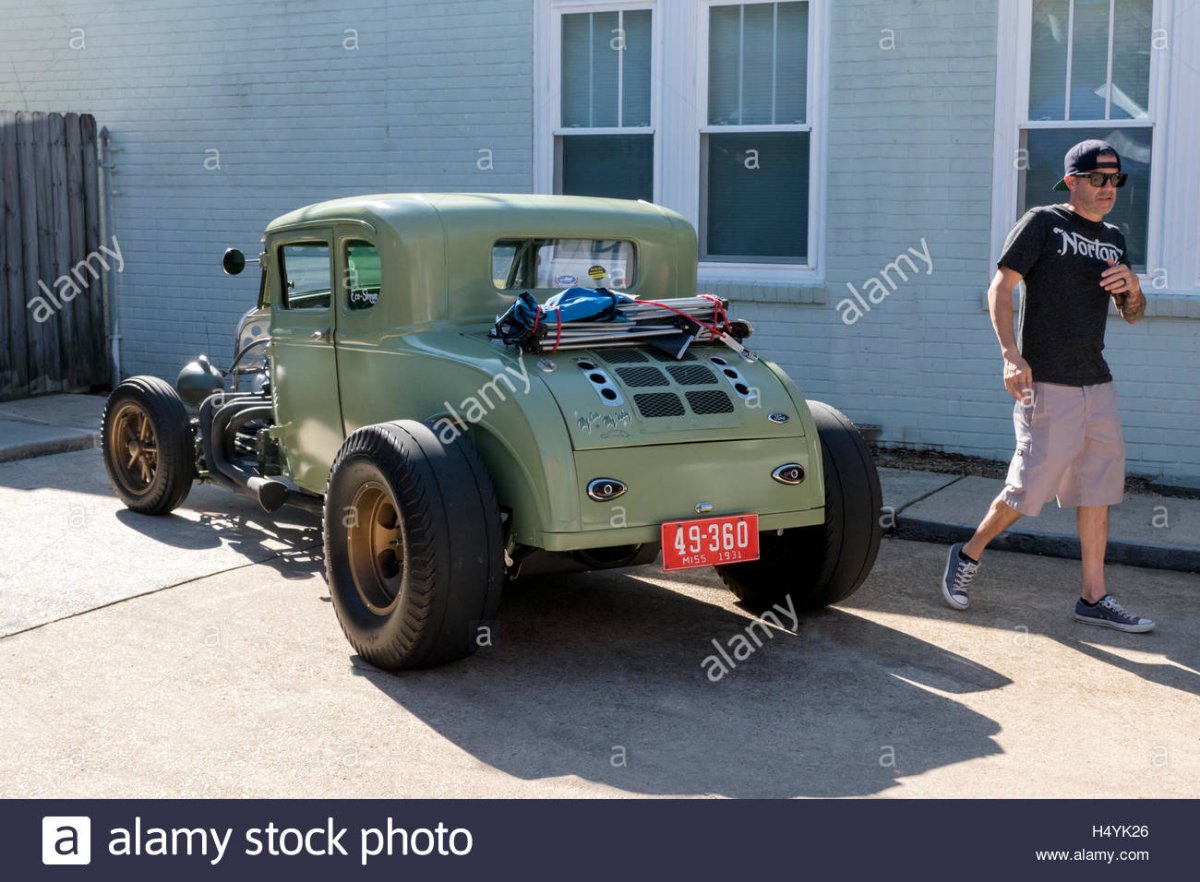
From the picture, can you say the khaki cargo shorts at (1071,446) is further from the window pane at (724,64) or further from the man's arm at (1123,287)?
the window pane at (724,64)

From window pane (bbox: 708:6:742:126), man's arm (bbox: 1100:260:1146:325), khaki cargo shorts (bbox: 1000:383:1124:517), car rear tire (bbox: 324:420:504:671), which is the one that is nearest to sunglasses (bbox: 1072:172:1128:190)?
man's arm (bbox: 1100:260:1146:325)

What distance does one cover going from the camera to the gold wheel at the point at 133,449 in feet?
26.0

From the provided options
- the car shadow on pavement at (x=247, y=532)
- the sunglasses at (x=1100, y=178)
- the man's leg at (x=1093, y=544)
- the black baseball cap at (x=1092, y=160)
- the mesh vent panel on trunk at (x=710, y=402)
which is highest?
the black baseball cap at (x=1092, y=160)

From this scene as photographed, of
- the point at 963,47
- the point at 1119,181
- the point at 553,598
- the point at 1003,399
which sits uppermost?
the point at 963,47

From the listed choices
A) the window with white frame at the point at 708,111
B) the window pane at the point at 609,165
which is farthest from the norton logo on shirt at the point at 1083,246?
the window pane at the point at 609,165

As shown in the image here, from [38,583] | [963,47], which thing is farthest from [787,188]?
[38,583]

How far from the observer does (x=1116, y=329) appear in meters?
8.67

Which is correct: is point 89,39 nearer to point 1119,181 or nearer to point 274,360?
point 274,360

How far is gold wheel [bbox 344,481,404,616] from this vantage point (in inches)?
218

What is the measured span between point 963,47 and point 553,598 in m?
4.70

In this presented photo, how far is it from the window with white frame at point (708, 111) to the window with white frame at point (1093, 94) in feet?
4.51

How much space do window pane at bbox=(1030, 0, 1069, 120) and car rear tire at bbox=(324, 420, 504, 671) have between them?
17.0 ft

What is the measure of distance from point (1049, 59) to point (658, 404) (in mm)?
4713

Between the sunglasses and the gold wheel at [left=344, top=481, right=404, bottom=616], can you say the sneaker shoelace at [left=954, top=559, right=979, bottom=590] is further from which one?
the gold wheel at [left=344, top=481, right=404, bottom=616]
